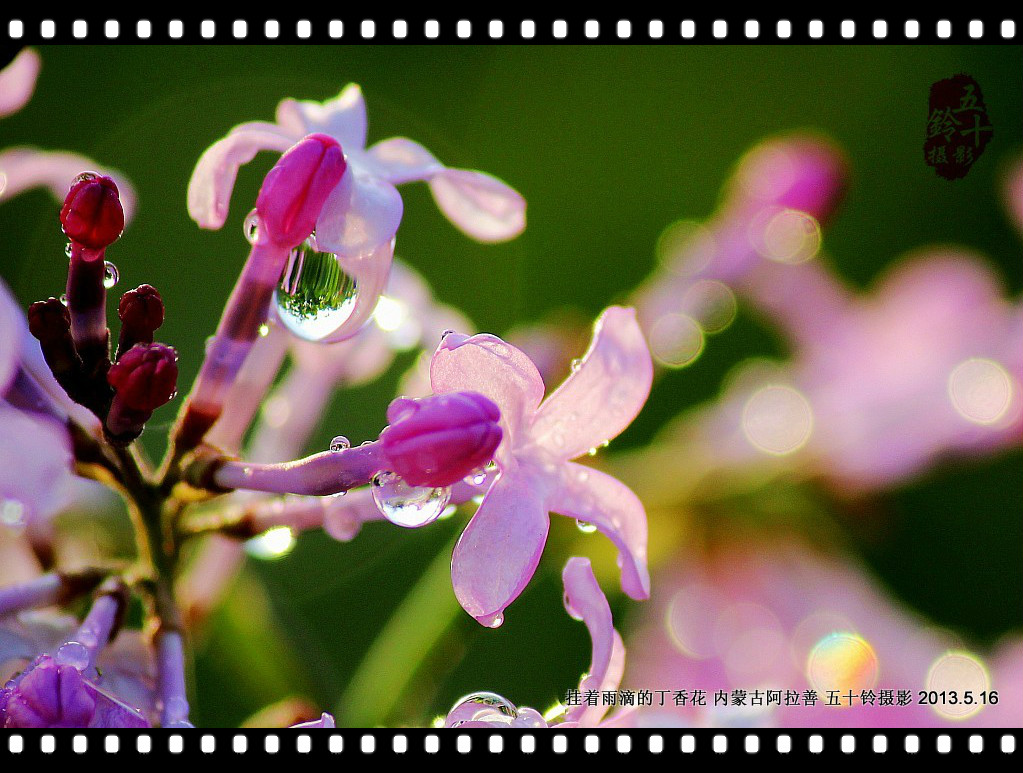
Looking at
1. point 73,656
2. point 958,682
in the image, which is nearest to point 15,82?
point 73,656

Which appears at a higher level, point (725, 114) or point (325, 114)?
point (325, 114)

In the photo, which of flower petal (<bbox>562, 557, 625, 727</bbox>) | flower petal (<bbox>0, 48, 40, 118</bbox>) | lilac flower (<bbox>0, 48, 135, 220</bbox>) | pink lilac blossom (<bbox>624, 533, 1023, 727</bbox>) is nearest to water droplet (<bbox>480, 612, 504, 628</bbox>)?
flower petal (<bbox>562, 557, 625, 727</bbox>)

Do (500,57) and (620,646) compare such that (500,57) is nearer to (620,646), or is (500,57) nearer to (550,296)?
(550,296)

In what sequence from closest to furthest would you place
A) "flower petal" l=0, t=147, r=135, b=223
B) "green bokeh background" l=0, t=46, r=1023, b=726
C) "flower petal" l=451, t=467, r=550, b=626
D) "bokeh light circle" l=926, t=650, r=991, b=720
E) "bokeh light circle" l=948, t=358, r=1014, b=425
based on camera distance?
"flower petal" l=451, t=467, r=550, b=626 → "flower petal" l=0, t=147, r=135, b=223 → "bokeh light circle" l=926, t=650, r=991, b=720 → "bokeh light circle" l=948, t=358, r=1014, b=425 → "green bokeh background" l=0, t=46, r=1023, b=726

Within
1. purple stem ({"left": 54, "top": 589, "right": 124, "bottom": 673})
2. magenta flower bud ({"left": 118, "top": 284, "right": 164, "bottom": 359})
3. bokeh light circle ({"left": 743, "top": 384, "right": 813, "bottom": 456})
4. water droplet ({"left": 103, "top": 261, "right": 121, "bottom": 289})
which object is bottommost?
bokeh light circle ({"left": 743, "top": 384, "right": 813, "bottom": 456})

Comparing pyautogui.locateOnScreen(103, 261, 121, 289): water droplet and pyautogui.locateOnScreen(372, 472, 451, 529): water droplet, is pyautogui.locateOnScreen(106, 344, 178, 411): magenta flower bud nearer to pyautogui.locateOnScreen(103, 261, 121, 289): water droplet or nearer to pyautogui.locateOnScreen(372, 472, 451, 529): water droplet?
pyautogui.locateOnScreen(103, 261, 121, 289): water droplet

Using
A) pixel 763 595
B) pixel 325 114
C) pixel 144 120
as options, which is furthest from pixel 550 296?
pixel 325 114
